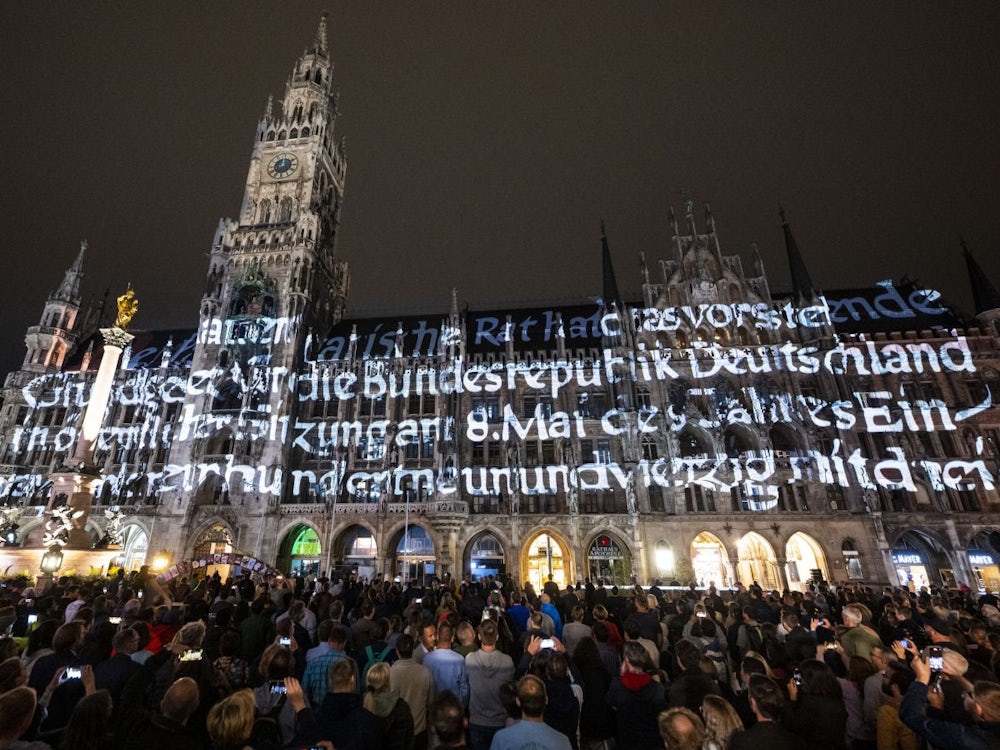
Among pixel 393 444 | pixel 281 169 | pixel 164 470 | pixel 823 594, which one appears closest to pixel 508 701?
pixel 823 594

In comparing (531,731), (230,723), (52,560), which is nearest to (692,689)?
(531,731)

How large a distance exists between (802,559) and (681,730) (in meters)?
37.9

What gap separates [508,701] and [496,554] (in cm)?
3257

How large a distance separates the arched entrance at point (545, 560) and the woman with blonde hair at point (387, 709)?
31.5 m

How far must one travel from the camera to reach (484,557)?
35.9m

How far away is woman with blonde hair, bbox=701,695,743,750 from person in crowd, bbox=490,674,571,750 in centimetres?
113

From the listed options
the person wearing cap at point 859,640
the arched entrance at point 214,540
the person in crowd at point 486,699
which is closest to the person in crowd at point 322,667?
the person in crowd at point 486,699

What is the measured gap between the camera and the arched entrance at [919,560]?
32625 mm

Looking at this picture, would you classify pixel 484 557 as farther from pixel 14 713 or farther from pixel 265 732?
pixel 14 713

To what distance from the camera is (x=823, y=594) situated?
1809cm

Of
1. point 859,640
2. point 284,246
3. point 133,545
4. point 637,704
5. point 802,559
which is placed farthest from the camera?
point 284,246

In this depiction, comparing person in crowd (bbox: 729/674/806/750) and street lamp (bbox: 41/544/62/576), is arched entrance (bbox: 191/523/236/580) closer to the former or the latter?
street lamp (bbox: 41/544/62/576)

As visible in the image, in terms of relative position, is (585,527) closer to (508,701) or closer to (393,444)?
(393,444)

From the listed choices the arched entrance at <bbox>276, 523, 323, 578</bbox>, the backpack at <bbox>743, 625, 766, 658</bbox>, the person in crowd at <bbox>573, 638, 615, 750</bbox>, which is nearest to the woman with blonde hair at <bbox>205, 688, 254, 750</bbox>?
the person in crowd at <bbox>573, 638, 615, 750</bbox>
